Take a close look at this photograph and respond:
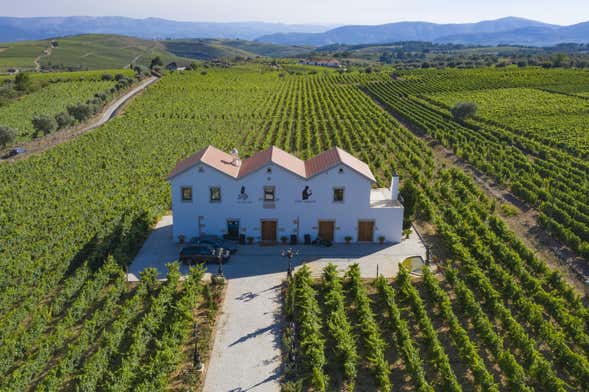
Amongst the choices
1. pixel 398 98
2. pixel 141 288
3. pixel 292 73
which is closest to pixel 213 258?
pixel 141 288

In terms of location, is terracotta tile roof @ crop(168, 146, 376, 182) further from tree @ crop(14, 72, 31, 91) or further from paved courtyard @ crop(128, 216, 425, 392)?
tree @ crop(14, 72, 31, 91)

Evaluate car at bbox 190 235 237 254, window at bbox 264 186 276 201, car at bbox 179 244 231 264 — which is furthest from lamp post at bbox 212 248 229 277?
window at bbox 264 186 276 201

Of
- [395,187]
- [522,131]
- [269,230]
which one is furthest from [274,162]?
[522,131]

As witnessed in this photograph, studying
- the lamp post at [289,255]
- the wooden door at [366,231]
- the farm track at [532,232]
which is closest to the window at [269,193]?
the lamp post at [289,255]

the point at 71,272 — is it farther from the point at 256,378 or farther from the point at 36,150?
the point at 36,150

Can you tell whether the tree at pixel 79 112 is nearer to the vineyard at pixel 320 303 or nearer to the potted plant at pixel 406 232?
the vineyard at pixel 320 303

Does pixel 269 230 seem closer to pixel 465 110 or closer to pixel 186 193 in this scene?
pixel 186 193
